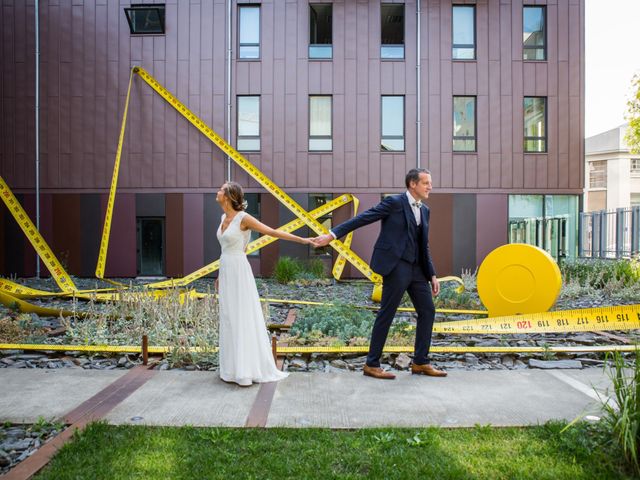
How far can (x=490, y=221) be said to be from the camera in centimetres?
1827

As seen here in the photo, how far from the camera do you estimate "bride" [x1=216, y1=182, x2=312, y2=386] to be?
17.3 feet

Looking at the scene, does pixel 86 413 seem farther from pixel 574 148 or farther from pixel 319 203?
pixel 574 148

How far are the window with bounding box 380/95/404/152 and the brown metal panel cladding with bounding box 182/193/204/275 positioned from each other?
619 cm

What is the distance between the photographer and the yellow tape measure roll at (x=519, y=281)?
866 centimetres

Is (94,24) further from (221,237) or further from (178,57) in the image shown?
(221,237)

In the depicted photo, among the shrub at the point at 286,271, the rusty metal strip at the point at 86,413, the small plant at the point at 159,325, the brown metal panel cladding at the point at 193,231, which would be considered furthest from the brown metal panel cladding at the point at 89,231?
the rusty metal strip at the point at 86,413

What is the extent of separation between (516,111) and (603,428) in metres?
16.2

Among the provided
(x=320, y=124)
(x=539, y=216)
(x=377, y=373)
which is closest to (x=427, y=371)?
(x=377, y=373)

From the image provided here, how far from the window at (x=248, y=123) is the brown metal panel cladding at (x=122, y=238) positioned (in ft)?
12.9

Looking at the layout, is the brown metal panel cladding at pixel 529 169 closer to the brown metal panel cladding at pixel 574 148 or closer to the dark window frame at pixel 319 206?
the brown metal panel cladding at pixel 574 148

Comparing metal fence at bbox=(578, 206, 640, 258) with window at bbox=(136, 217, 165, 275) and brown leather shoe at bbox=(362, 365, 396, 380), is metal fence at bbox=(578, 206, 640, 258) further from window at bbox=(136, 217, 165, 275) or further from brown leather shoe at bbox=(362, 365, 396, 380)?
window at bbox=(136, 217, 165, 275)

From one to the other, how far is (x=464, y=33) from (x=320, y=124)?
5.54m

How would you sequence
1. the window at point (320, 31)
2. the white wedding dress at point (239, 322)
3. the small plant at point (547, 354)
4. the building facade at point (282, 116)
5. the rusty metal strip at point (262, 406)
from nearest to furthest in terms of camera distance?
the rusty metal strip at point (262, 406)
the white wedding dress at point (239, 322)
the small plant at point (547, 354)
the building facade at point (282, 116)
the window at point (320, 31)

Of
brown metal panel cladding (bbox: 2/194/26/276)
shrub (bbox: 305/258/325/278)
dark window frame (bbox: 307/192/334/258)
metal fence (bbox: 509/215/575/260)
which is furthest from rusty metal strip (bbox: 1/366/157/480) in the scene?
metal fence (bbox: 509/215/575/260)
